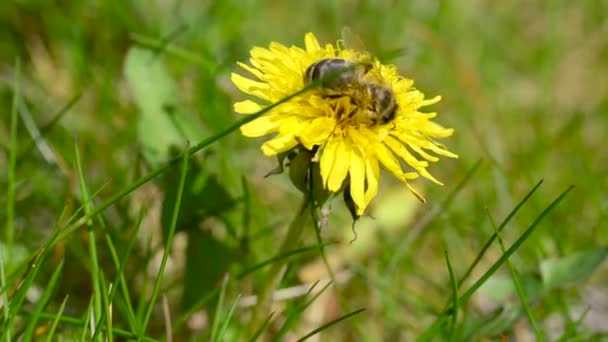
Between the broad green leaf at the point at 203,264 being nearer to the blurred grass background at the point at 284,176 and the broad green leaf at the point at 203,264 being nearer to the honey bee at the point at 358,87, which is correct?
the blurred grass background at the point at 284,176

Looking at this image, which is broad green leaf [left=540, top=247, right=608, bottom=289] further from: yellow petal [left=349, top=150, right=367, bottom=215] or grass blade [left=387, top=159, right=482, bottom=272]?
yellow petal [left=349, top=150, right=367, bottom=215]

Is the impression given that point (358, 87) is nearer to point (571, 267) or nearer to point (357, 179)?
point (357, 179)

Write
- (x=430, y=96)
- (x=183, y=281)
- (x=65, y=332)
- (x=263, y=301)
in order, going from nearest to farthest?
(x=65, y=332) → (x=263, y=301) → (x=183, y=281) → (x=430, y=96)

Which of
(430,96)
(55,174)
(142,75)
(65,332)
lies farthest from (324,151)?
(430,96)

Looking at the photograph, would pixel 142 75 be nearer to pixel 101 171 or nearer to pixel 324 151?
pixel 101 171

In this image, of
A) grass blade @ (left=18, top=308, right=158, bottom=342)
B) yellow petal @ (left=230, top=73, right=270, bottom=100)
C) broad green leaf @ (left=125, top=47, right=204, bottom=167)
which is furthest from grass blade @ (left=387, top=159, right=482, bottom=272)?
grass blade @ (left=18, top=308, right=158, bottom=342)

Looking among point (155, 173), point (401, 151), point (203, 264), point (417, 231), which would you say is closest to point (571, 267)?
point (417, 231)
